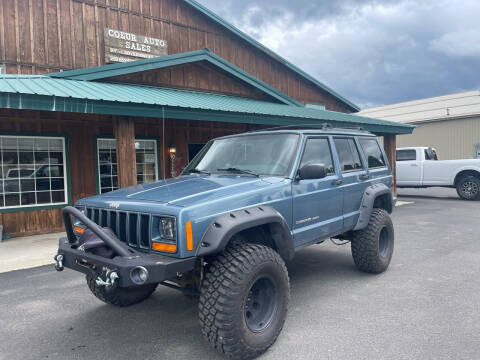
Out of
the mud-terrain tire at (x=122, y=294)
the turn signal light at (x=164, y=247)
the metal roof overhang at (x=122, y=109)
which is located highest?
the metal roof overhang at (x=122, y=109)

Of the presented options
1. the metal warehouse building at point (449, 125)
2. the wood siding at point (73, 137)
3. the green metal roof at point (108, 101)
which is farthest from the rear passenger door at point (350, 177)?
the metal warehouse building at point (449, 125)

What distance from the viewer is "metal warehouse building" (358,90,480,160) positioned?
26.0 metres

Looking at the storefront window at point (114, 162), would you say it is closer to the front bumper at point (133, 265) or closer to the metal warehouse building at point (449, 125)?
the front bumper at point (133, 265)

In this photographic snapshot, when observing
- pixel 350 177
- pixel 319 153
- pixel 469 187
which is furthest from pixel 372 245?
pixel 469 187

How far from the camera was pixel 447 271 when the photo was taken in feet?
17.3

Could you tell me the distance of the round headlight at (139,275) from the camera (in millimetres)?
2689

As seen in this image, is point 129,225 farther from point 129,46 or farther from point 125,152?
point 129,46

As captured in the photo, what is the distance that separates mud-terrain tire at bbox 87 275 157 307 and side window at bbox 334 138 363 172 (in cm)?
278

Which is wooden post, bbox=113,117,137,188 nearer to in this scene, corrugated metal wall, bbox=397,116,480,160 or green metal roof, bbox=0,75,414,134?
green metal roof, bbox=0,75,414,134

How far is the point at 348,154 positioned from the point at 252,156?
60.1 inches

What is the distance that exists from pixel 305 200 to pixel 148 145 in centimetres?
804

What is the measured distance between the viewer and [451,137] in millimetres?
27016

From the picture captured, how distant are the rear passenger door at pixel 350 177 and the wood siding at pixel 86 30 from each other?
29.7 ft

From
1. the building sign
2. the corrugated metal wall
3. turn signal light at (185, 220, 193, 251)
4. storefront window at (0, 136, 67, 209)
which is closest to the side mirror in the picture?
turn signal light at (185, 220, 193, 251)
